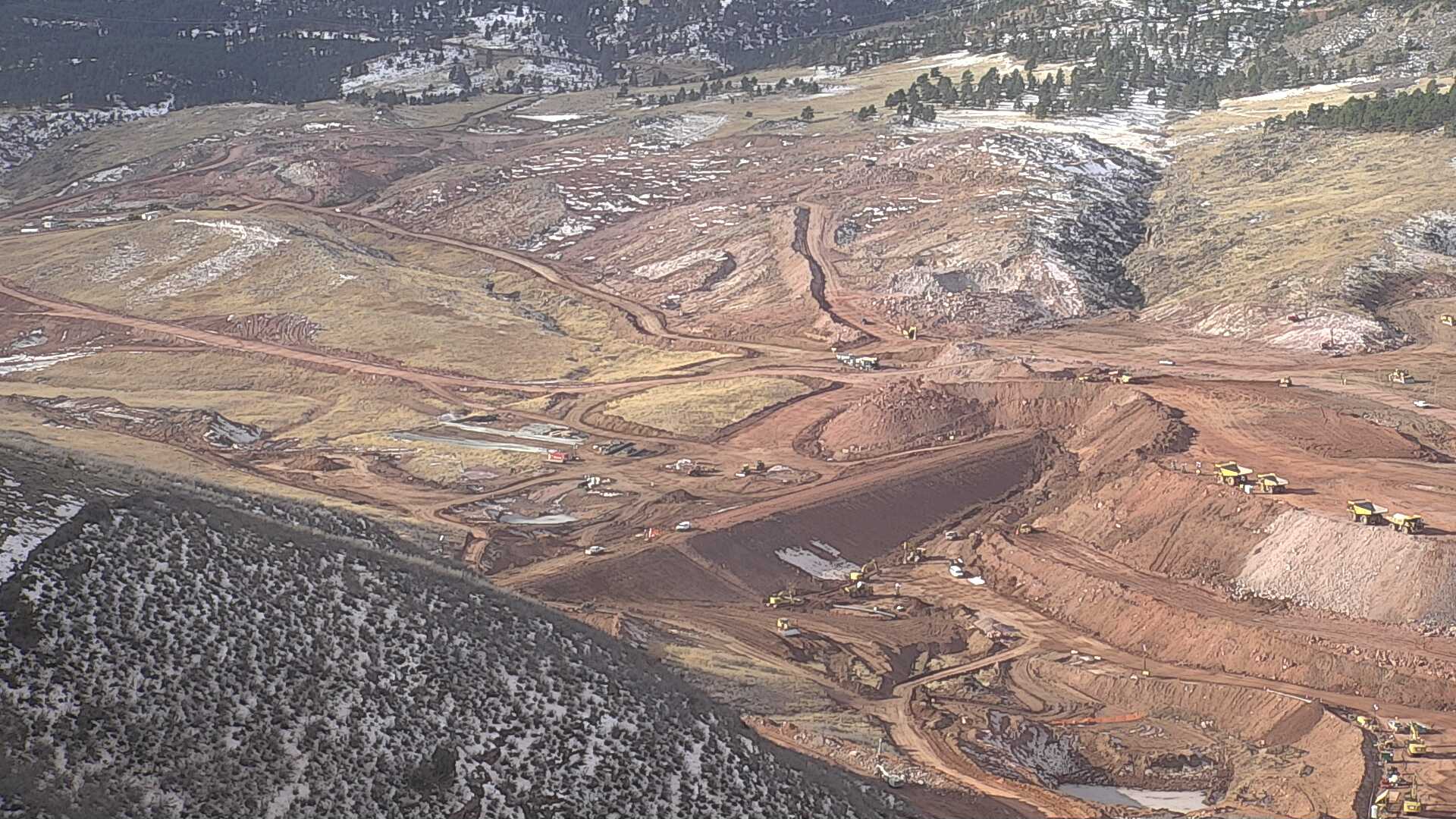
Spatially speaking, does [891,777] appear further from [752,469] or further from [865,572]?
[752,469]

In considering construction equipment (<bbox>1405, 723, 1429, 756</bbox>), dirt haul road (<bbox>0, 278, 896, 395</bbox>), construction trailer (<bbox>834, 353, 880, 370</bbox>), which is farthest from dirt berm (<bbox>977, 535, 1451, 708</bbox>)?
dirt haul road (<bbox>0, 278, 896, 395</bbox>)

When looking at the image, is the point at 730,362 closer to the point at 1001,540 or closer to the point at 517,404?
the point at 517,404

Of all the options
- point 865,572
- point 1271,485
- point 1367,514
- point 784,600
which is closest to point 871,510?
point 865,572

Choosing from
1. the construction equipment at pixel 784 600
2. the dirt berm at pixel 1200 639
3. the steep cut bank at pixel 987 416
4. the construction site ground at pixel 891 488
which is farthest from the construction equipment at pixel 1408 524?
the construction equipment at pixel 784 600

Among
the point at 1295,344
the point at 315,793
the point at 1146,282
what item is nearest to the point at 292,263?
the point at 1146,282

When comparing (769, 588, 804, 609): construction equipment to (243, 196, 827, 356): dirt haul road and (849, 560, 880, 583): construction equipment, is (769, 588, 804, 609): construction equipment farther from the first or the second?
(243, 196, 827, 356): dirt haul road
